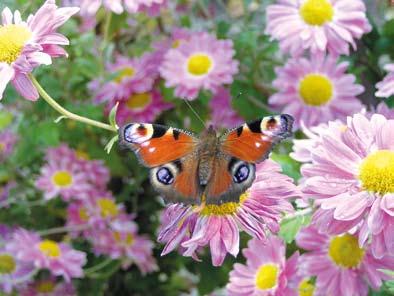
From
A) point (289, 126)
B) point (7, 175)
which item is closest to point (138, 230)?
point (7, 175)

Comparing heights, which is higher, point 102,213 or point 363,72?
point 363,72

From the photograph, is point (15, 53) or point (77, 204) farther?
point (77, 204)

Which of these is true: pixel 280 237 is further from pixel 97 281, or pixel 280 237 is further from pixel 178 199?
pixel 97 281

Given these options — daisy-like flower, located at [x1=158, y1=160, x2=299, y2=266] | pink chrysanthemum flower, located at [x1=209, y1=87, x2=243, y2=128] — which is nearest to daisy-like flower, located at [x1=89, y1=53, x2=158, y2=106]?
pink chrysanthemum flower, located at [x1=209, y1=87, x2=243, y2=128]

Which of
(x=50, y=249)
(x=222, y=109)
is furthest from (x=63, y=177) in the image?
(x=222, y=109)

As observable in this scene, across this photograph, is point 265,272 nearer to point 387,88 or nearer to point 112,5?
point 387,88

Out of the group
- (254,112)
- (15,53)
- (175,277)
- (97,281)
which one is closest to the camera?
(15,53)

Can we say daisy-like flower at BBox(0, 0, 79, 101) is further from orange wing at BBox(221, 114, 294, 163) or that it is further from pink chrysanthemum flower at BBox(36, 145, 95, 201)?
pink chrysanthemum flower at BBox(36, 145, 95, 201)

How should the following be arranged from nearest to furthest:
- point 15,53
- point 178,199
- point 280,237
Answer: point 178,199, point 15,53, point 280,237
